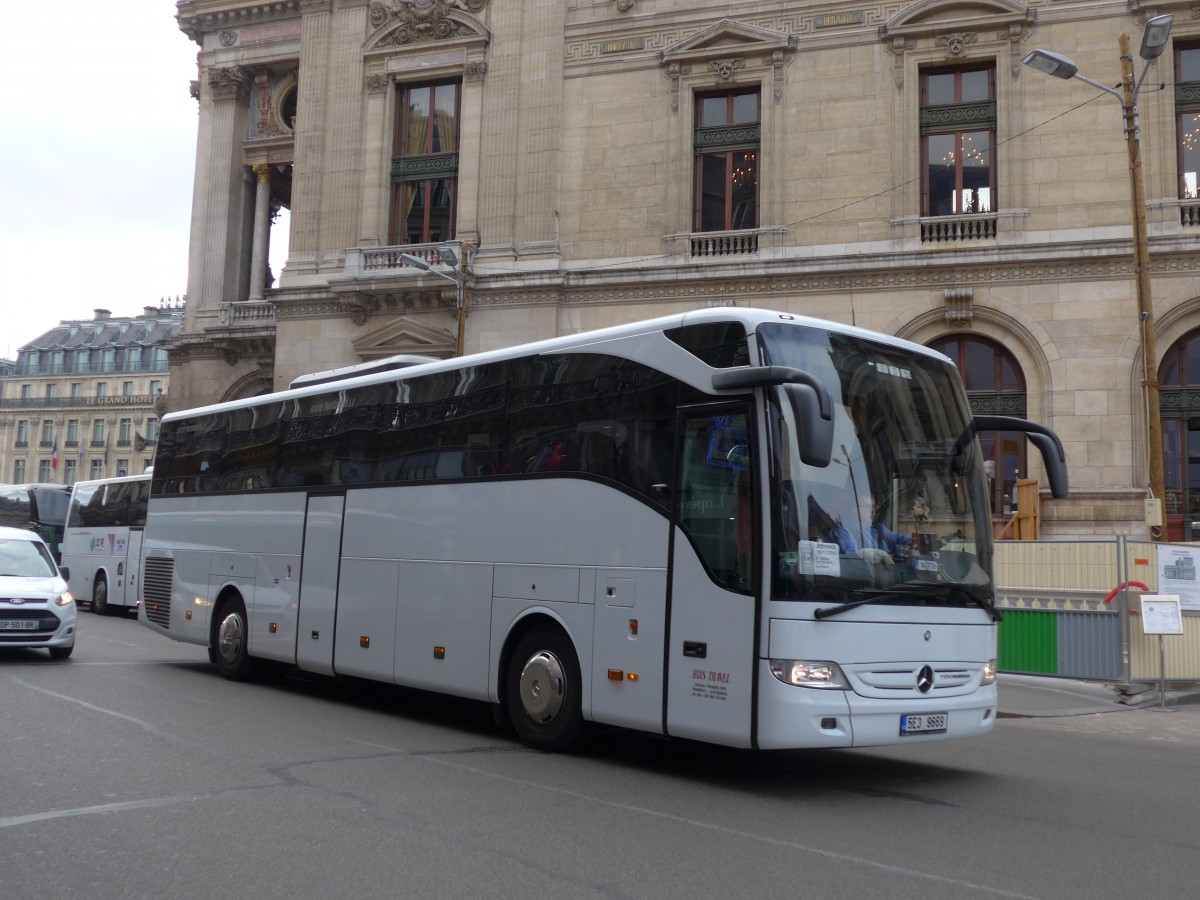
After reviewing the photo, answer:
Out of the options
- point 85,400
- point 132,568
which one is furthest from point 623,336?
point 85,400

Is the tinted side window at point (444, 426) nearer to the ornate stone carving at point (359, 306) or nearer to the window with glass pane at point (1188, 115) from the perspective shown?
the ornate stone carving at point (359, 306)

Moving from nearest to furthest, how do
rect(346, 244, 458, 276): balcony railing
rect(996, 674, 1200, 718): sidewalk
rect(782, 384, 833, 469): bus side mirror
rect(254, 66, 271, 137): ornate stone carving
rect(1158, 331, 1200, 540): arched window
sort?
rect(782, 384, 833, 469): bus side mirror
rect(996, 674, 1200, 718): sidewalk
rect(1158, 331, 1200, 540): arched window
rect(346, 244, 458, 276): balcony railing
rect(254, 66, 271, 137): ornate stone carving

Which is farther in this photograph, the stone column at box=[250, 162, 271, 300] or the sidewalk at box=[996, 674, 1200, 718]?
the stone column at box=[250, 162, 271, 300]

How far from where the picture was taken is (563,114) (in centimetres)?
3003

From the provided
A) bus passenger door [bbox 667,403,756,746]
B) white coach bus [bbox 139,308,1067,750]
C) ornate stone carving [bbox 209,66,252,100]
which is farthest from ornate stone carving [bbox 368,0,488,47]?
bus passenger door [bbox 667,403,756,746]

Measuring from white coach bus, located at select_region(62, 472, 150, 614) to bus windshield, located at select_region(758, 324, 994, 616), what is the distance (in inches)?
861

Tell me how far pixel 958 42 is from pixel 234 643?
21.1 metres

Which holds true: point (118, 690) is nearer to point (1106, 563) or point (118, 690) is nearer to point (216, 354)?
point (1106, 563)

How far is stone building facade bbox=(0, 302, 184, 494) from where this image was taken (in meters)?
100

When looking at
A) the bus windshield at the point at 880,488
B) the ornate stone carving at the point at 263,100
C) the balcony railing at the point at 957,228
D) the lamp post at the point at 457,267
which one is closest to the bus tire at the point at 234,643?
the bus windshield at the point at 880,488

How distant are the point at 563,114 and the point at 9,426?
9113 centimetres

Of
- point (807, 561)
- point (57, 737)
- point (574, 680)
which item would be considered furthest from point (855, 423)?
point (57, 737)

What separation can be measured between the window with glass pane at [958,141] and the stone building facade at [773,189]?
0.06m

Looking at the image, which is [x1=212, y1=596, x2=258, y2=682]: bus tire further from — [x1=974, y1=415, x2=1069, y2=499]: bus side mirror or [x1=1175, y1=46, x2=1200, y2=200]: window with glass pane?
[x1=1175, y1=46, x2=1200, y2=200]: window with glass pane
